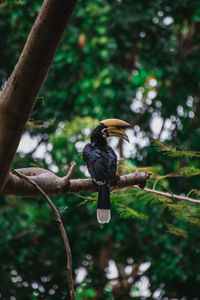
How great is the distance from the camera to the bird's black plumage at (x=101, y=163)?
Result: 8.99ft

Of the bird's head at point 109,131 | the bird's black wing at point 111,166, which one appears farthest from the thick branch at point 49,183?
the bird's head at point 109,131

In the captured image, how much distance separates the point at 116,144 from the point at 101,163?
287 cm

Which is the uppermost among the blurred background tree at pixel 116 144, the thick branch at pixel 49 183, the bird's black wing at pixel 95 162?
the thick branch at pixel 49 183

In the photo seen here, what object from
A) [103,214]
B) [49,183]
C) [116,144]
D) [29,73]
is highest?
[29,73]

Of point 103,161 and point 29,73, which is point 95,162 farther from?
point 29,73

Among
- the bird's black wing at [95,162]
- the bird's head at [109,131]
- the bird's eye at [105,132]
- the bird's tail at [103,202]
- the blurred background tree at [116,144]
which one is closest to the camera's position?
the bird's tail at [103,202]

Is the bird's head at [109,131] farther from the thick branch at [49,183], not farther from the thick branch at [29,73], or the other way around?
the thick branch at [29,73]

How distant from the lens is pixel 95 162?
3.12 metres

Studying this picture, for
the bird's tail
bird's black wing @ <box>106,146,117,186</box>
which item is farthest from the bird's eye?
the bird's tail

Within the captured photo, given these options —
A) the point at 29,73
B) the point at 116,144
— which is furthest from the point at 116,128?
the point at 116,144

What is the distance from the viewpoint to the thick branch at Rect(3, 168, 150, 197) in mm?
1815

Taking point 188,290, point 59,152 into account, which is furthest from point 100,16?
point 188,290

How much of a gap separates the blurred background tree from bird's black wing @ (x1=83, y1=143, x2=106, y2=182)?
1.36m

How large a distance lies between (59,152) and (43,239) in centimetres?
119
